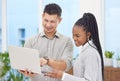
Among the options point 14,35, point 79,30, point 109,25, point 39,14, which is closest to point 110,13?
point 109,25

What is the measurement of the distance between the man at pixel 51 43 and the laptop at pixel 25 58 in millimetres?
217

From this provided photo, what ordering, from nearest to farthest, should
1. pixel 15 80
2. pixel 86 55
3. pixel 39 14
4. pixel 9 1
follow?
1. pixel 86 55
2. pixel 15 80
3. pixel 39 14
4. pixel 9 1

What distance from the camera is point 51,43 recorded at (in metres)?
2.33

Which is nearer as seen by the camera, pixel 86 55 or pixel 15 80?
pixel 86 55

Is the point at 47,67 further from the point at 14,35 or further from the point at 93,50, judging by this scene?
the point at 14,35

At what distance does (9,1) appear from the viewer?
16.2ft

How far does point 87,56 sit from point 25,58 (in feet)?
1.55

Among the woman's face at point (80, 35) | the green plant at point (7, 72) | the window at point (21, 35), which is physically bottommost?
the green plant at point (7, 72)

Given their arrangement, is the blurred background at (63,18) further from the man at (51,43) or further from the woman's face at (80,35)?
the woman's face at (80,35)

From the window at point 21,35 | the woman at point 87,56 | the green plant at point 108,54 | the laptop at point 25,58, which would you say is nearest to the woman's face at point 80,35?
the woman at point 87,56

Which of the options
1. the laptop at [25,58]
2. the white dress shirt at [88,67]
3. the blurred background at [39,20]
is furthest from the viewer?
the blurred background at [39,20]

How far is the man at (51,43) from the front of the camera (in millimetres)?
2236

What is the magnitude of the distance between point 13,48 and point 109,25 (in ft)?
8.28

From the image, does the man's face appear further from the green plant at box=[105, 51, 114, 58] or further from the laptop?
the green plant at box=[105, 51, 114, 58]
